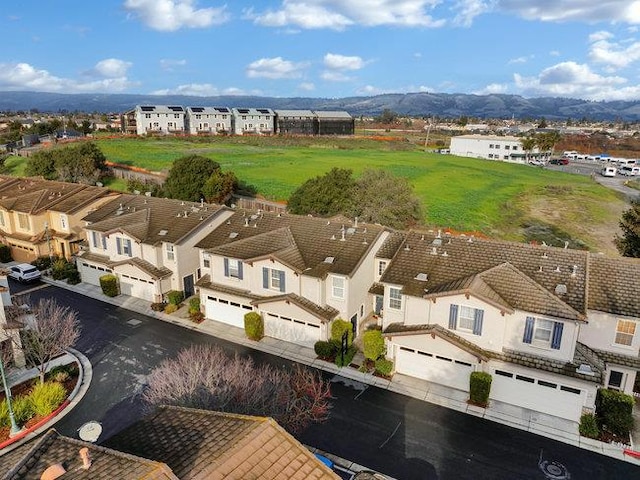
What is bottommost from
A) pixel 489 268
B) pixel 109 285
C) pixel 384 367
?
pixel 384 367

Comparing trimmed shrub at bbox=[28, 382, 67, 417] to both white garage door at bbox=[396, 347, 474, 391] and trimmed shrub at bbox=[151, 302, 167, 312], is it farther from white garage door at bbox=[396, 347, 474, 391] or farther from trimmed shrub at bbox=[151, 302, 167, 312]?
white garage door at bbox=[396, 347, 474, 391]

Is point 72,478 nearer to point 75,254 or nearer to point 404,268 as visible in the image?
point 404,268

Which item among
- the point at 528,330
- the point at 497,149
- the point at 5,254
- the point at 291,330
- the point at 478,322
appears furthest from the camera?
the point at 497,149

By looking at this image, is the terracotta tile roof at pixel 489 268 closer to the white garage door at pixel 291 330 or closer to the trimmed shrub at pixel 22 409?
the white garage door at pixel 291 330

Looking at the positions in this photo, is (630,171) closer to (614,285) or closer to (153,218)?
(614,285)

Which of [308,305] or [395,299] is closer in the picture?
[395,299]

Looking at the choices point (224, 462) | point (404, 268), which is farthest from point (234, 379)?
point (404, 268)

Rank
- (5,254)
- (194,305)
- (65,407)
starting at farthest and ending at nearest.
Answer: (5,254)
(194,305)
(65,407)

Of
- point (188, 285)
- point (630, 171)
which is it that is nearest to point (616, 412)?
point (188, 285)
